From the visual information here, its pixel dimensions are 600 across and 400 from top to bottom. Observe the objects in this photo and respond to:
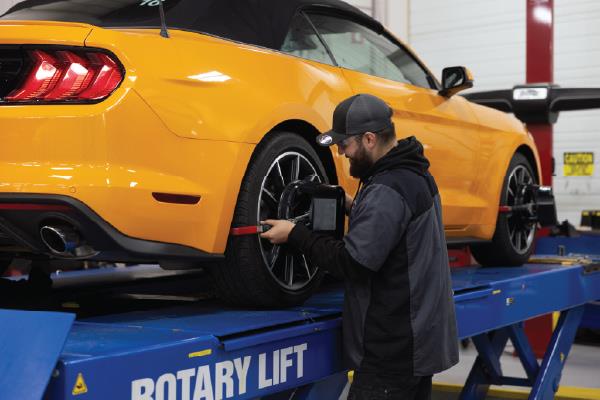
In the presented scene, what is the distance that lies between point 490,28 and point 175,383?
11.8 metres

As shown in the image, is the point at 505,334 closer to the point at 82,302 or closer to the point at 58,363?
the point at 82,302

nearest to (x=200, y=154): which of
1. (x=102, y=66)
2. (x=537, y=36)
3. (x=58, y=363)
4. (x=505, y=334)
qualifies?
(x=102, y=66)

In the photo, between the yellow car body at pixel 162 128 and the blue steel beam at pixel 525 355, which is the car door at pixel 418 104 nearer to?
the yellow car body at pixel 162 128

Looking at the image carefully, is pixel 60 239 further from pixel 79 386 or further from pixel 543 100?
pixel 543 100

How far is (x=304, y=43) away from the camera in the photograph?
3.57 meters

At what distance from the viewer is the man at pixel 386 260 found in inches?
111

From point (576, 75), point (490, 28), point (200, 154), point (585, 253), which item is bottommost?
point (585, 253)

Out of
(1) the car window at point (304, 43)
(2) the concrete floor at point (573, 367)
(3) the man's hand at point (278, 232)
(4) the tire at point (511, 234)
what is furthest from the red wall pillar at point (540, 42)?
(3) the man's hand at point (278, 232)

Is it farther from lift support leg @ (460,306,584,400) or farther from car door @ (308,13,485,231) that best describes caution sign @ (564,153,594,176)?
car door @ (308,13,485,231)

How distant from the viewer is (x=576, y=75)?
40.0ft

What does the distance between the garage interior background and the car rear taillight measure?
10.4 m

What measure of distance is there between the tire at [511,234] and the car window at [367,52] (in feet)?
2.76

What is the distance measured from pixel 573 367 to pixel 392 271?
5526mm

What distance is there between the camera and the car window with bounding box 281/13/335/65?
3469 mm
